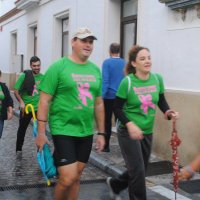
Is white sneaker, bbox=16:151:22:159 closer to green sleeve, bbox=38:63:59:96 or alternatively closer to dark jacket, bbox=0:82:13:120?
dark jacket, bbox=0:82:13:120

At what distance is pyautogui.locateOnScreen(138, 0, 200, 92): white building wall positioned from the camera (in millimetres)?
7113

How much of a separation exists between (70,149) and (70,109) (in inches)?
14.7

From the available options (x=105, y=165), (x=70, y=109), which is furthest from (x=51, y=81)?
(x=105, y=165)

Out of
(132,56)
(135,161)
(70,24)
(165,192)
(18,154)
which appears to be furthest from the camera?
(70,24)

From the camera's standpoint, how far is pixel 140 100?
15.2 feet

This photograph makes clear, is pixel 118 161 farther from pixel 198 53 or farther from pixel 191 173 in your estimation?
pixel 191 173

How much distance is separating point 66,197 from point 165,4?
445 cm

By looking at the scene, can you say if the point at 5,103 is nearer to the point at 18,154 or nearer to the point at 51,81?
the point at 18,154

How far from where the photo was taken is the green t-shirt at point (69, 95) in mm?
4281

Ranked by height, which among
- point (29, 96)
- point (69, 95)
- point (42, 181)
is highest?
point (69, 95)

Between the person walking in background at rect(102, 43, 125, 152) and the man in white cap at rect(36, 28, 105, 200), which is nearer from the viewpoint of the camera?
the man in white cap at rect(36, 28, 105, 200)

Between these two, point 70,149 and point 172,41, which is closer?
point 70,149

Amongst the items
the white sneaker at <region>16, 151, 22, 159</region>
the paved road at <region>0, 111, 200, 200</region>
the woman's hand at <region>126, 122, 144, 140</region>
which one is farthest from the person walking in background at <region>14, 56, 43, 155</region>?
the woman's hand at <region>126, 122, 144, 140</region>

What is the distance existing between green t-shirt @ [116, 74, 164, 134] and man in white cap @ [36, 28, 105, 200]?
353 mm
